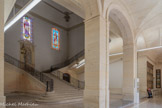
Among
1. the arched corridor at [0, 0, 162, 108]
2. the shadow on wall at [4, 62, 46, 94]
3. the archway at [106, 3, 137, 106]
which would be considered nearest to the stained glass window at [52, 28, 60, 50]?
the arched corridor at [0, 0, 162, 108]

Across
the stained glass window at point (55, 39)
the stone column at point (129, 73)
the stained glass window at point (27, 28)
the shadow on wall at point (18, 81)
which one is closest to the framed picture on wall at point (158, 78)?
the stone column at point (129, 73)

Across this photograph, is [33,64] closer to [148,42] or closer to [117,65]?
[117,65]

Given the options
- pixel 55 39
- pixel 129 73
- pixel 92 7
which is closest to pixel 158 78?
pixel 129 73

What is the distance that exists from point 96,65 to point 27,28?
12540mm

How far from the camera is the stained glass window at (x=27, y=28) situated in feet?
49.6

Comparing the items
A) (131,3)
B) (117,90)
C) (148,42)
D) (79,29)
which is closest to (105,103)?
(131,3)

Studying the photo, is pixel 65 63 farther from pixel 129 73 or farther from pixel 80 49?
pixel 129 73

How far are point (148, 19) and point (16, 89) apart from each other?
12.7 m

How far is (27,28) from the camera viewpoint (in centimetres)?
1543

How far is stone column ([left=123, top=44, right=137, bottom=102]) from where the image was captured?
29.8ft

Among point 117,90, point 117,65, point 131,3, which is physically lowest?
point 117,90

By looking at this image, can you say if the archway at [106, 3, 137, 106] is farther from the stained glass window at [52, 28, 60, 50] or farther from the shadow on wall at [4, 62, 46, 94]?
the stained glass window at [52, 28, 60, 50]

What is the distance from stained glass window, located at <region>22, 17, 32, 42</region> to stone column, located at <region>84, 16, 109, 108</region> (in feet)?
37.0

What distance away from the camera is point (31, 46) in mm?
15406
